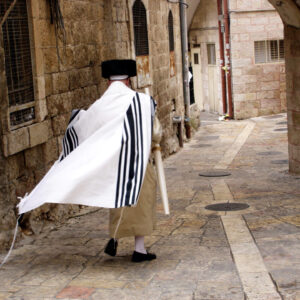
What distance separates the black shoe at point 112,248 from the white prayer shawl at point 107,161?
63cm

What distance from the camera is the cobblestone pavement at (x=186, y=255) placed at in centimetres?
483

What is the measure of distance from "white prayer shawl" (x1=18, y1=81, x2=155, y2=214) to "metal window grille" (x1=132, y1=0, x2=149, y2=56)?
21.3 ft

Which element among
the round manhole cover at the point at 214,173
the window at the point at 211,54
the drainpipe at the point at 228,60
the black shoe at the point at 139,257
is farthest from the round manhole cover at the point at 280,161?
the window at the point at 211,54

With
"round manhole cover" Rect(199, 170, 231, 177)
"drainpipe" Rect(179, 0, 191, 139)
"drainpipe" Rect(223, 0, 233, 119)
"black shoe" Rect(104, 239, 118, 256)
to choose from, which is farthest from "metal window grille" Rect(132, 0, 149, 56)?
"drainpipe" Rect(223, 0, 233, 119)

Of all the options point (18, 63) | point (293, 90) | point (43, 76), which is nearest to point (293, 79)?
point (293, 90)

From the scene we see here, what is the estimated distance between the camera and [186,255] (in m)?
5.76

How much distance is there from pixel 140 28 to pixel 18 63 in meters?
5.59

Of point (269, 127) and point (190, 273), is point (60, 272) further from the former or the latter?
point (269, 127)

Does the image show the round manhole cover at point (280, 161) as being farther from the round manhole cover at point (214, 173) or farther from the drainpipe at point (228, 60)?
the drainpipe at point (228, 60)

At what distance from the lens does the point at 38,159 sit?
7.17 metres

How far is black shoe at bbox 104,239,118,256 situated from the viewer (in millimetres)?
5670

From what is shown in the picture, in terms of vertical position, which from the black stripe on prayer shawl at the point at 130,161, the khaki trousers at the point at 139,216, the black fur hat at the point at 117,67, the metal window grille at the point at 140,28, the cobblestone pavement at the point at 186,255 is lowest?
the cobblestone pavement at the point at 186,255

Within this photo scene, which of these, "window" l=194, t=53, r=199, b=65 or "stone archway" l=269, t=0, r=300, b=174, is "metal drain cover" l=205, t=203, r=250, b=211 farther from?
"window" l=194, t=53, r=199, b=65

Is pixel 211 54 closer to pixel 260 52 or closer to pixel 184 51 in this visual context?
pixel 260 52
